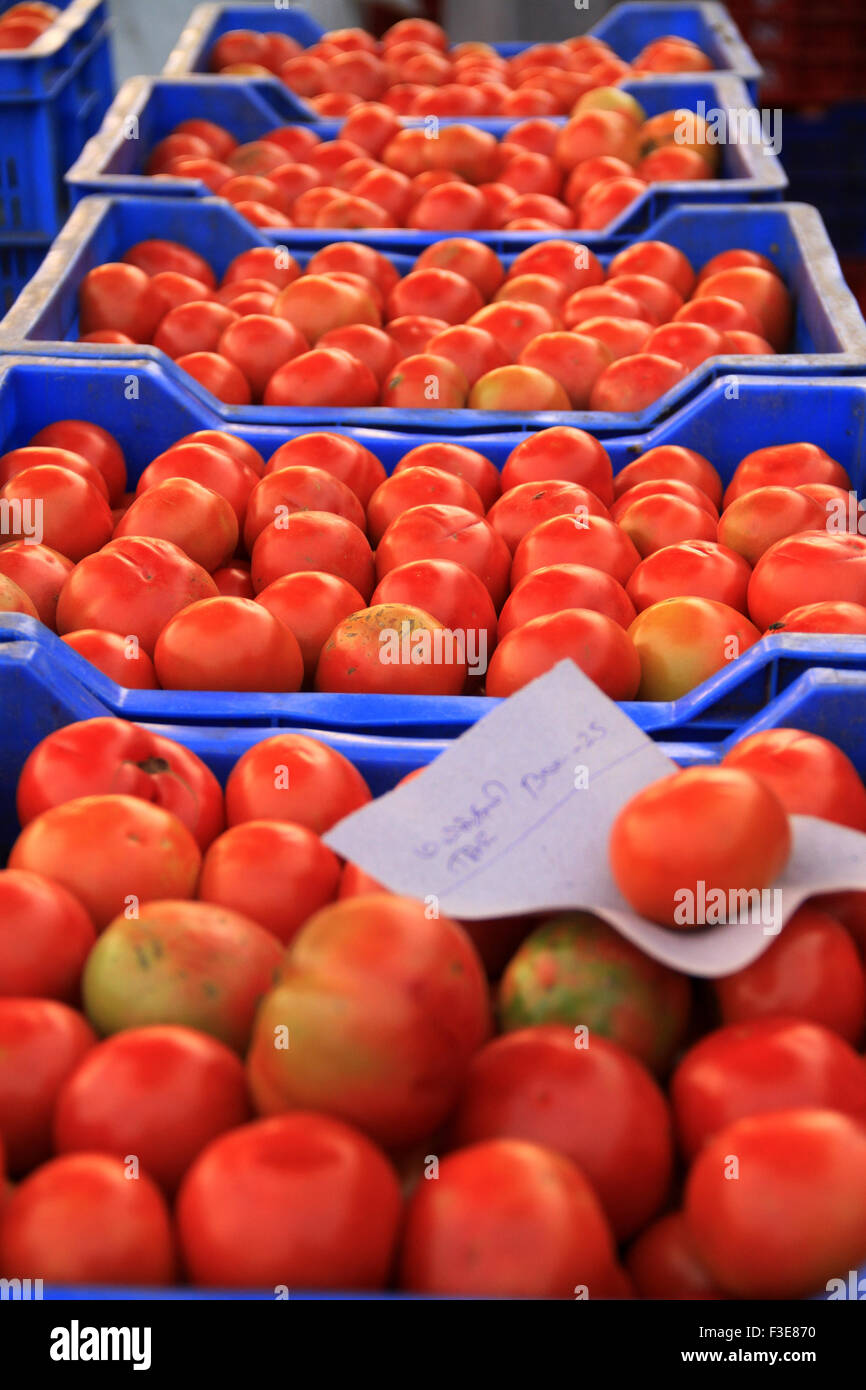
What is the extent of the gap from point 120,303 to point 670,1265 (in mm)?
2446

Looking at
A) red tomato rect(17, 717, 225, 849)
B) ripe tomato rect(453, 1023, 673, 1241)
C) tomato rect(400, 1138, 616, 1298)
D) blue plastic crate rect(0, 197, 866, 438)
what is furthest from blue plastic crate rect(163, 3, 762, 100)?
tomato rect(400, 1138, 616, 1298)

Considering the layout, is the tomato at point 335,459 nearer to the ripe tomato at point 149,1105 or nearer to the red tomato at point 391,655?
the red tomato at point 391,655

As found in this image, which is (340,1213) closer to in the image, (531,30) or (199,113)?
(199,113)

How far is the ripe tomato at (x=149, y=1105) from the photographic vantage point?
1063mm

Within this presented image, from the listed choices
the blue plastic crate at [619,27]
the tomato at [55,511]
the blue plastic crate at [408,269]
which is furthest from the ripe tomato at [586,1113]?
the blue plastic crate at [619,27]

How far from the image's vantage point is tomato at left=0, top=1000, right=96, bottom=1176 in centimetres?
112

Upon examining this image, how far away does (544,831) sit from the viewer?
1.27m

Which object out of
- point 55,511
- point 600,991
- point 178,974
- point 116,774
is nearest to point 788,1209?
point 600,991

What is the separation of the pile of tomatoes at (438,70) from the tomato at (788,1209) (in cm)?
378

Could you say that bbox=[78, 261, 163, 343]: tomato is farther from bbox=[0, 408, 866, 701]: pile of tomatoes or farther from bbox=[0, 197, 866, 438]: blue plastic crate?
bbox=[0, 408, 866, 701]: pile of tomatoes

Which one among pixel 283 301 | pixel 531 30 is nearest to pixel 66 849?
pixel 283 301

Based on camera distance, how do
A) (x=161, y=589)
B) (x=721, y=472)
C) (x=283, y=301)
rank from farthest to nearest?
(x=283, y=301), (x=721, y=472), (x=161, y=589)

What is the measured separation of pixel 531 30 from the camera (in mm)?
9109
